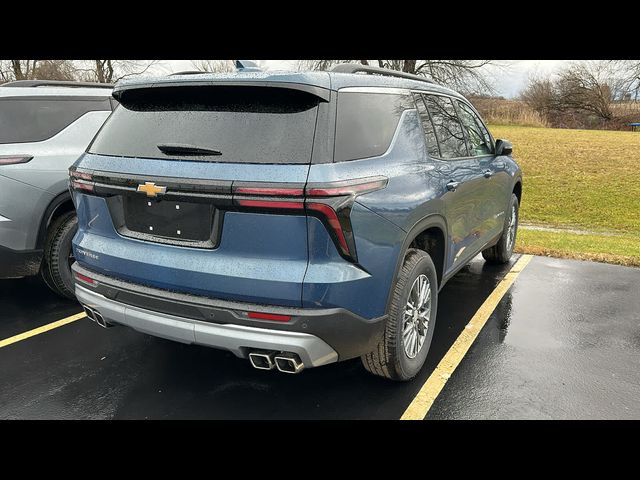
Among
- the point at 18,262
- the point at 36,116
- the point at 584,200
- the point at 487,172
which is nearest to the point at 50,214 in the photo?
the point at 18,262

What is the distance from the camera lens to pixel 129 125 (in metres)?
2.99

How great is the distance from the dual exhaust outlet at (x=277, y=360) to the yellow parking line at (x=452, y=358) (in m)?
0.79

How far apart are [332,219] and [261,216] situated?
34 centimetres

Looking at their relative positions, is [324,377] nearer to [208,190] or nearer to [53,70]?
[208,190]

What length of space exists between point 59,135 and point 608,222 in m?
10.8

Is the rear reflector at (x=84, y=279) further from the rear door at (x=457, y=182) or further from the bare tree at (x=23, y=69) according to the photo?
the bare tree at (x=23, y=69)

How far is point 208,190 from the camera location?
8.26ft

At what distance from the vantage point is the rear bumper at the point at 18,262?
424 cm

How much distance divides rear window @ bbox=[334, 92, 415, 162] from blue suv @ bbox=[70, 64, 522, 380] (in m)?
0.01

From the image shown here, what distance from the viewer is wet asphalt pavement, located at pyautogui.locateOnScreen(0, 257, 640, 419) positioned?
303 centimetres

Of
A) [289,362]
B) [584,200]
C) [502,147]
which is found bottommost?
[584,200]
